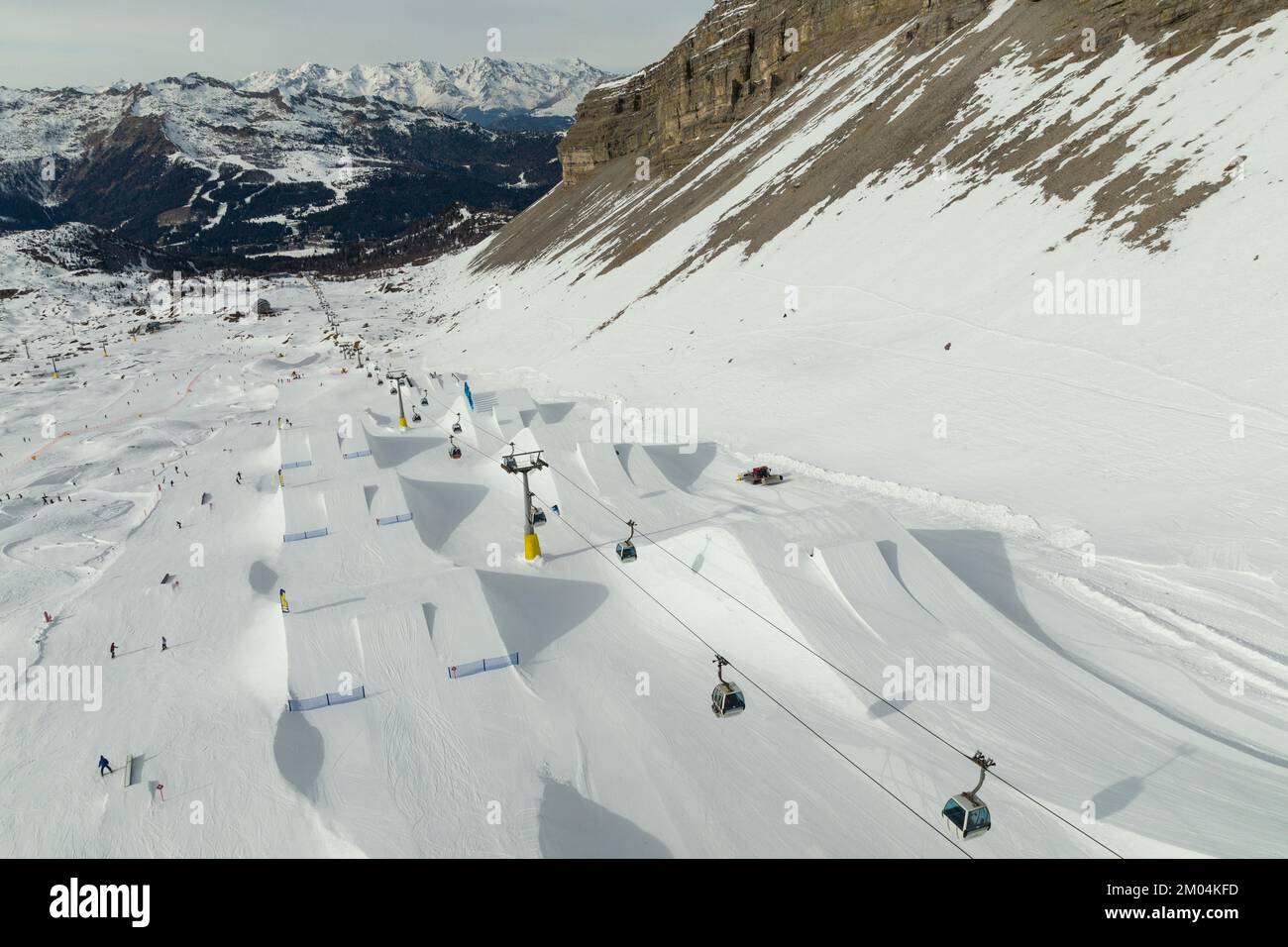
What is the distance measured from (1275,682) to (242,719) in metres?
25.5

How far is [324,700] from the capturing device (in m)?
17.2

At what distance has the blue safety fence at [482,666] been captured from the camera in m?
17.8

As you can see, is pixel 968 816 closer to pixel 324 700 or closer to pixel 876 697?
pixel 876 697

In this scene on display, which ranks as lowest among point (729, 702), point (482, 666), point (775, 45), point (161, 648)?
point (161, 648)

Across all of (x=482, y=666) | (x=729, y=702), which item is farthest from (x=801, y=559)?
(x=482, y=666)

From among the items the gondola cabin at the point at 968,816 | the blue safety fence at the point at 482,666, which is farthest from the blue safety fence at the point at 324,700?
the gondola cabin at the point at 968,816

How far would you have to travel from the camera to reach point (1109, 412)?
26.7m

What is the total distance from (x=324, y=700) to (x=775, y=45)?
11140cm

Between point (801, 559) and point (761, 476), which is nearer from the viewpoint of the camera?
point (801, 559)

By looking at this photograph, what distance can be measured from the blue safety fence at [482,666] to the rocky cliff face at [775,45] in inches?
2189

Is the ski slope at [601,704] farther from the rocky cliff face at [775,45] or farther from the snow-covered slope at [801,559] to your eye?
the rocky cliff face at [775,45]

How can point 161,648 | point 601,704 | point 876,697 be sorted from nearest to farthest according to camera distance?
point 876,697, point 601,704, point 161,648

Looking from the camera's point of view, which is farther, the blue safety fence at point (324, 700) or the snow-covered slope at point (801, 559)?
the blue safety fence at point (324, 700)
